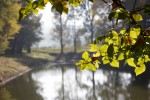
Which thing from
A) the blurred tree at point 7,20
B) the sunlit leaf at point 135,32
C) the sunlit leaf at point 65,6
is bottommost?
the sunlit leaf at point 135,32

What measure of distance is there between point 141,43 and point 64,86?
19.7 m

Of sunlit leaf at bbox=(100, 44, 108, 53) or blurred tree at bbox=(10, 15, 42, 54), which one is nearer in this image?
sunlit leaf at bbox=(100, 44, 108, 53)

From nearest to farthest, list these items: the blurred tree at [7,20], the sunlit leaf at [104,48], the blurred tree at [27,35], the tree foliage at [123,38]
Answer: the tree foliage at [123,38], the sunlit leaf at [104,48], the blurred tree at [7,20], the blurred tree at [27,35]

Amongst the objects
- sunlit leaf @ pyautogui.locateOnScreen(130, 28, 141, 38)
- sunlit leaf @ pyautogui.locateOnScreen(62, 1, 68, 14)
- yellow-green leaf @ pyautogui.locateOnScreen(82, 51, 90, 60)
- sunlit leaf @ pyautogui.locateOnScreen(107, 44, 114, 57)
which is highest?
sunlit leaf @ pyautogui.locateOnScreen(62, 1, 68, 14)

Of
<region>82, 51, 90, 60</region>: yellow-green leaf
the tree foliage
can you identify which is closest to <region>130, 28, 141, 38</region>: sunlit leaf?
the tree foliage

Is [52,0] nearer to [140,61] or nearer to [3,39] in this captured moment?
[140,61]

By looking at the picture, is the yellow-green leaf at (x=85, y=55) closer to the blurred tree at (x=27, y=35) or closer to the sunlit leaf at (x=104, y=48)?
the sunlit leaf at (x=104, y=48)

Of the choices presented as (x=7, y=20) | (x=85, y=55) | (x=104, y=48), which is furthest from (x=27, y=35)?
(x=104, y=48)

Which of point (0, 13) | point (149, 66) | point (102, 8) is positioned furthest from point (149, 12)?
point (102, 8)

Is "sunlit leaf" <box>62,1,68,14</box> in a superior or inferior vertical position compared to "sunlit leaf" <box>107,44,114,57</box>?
superior

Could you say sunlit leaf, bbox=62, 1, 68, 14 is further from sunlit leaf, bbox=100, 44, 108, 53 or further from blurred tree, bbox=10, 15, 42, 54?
blurred tree, bbox=10, 15, 42, 54

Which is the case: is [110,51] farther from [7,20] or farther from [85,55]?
[7,20]

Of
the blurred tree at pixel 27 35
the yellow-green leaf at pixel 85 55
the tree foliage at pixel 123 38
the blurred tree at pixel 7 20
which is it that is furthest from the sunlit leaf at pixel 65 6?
the blurred tree at pixel 27 35

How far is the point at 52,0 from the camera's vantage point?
131 cm
